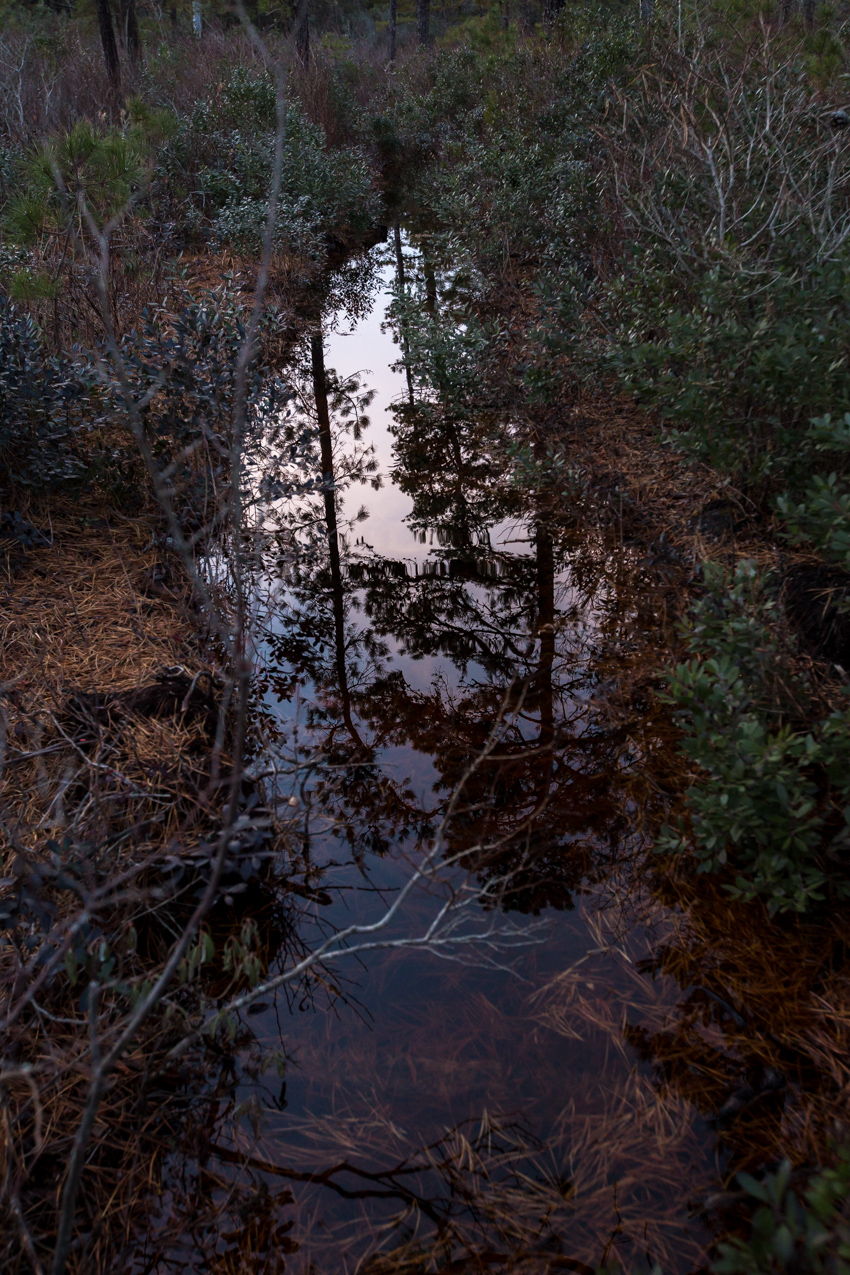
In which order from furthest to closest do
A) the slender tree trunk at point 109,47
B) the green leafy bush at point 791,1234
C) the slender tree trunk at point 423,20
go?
the slender tree trunk at point 423,20 < the slender tree trunk at point 109,47 < the green leafy bush at point 791,1234

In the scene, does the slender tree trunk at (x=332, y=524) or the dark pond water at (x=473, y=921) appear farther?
the slender tree trunk at (x=332, y=524)

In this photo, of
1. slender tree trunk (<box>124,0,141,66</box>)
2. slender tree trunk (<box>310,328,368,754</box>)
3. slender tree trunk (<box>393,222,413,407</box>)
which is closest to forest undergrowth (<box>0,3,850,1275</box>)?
slender tree trunk (<box>393,222,413,407</box>)

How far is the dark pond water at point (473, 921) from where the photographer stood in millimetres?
1689

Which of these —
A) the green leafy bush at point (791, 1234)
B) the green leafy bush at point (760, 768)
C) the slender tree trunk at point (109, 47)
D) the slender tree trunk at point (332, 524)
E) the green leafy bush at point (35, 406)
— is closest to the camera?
the green leafy bush at point (791, 1234)

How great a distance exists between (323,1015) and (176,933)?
0.44 m

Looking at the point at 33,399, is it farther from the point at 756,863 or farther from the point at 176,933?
the point at 756,863

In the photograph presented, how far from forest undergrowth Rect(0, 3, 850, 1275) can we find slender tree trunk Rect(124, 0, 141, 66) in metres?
7.85

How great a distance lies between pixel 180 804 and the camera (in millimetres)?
2471

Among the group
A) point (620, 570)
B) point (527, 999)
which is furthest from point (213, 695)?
point (620, 570)

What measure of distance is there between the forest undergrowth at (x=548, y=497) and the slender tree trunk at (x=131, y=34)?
25.8 feet

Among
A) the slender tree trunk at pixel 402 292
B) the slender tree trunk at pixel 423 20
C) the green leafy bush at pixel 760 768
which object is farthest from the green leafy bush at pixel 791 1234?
the slender tree trunk at pixel 423 20

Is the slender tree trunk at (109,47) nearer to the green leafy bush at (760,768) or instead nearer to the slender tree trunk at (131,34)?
the slender tree trunk at (131,34)

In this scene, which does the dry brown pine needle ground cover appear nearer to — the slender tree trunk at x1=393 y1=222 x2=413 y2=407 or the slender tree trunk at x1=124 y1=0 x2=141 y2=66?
the slender tree trunk at x1=393 y1=222 x2=413 y2=407

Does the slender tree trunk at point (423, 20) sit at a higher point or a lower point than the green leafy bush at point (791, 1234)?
higher
